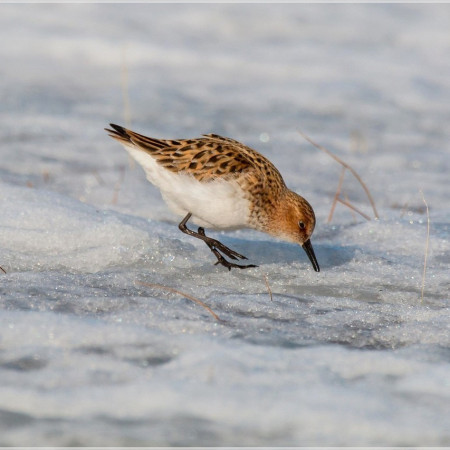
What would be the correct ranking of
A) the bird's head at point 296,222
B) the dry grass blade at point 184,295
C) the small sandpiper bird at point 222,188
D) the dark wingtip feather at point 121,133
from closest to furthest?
the dry grass blade at point 184,295, the small sandpiper bird at point 222,188, the bird's head at point 296,222, the dark wingtip feather at point 121,133

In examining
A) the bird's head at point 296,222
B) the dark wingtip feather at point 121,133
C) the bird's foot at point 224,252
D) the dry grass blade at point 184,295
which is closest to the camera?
the dry grass blade at point 184,295

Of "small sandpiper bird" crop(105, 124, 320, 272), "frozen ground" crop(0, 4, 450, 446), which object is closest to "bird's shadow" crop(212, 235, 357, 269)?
"frozen ground" crop(0, 4, 450, 446)

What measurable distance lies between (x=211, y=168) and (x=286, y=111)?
644cm

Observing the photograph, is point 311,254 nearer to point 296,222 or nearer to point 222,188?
point 296,222

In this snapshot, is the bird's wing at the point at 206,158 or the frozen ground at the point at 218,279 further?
the bird's wing at the point at 206,158

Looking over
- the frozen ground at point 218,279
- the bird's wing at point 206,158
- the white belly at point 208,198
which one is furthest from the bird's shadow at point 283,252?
the bird's wing at point 206,158

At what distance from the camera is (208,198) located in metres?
5.77

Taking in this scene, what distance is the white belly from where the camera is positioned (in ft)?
18.9

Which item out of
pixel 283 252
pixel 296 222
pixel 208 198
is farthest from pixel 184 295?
pixel 283 252

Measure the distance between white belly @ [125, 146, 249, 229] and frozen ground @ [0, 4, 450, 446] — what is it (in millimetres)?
317

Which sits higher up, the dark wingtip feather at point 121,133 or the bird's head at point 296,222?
the dark wingtip feather at point 121,133

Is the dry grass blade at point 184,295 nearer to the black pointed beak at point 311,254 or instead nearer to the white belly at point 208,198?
the white belly at point 208,198

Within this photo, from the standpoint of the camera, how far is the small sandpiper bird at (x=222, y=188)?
19.0ft

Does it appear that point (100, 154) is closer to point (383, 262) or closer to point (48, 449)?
point (383, 262)
